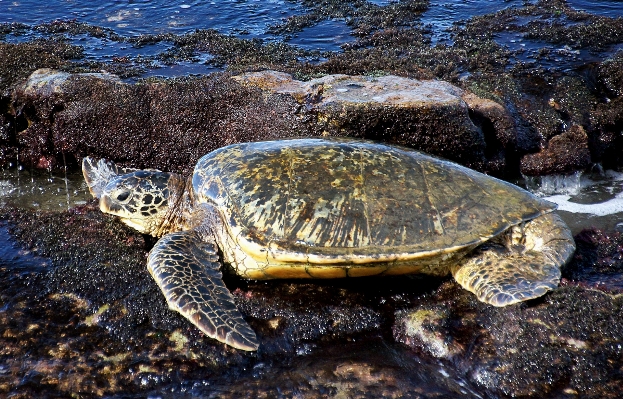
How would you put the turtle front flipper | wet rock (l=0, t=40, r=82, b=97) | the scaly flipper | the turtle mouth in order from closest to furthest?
the turtle front flipper
the scaly flipper
the turtle mouth
wet rock (l=0, t=40, r=82, b=97)

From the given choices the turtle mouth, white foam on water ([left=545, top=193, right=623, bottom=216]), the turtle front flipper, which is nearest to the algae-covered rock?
the turtle front flipper

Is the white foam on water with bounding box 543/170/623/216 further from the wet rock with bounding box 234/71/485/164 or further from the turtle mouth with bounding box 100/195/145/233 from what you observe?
the turtle mouth with bounding box 100/195/145/233

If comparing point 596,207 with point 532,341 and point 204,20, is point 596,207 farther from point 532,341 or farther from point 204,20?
point 204,20

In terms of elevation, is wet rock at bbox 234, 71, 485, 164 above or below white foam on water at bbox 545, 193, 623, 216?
above

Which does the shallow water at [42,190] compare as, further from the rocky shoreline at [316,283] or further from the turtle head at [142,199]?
the turtle head at [142,199]

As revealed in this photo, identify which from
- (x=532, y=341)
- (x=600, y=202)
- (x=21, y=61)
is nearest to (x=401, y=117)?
(x=600, y=202)

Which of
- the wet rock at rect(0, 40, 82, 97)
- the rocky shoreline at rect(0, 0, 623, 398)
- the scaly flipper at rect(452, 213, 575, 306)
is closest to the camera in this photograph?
the rocky shoreline at rect(0, 0, 623, 398)

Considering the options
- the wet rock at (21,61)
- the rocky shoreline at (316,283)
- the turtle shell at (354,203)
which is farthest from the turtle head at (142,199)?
the wet rock at (21,61)
